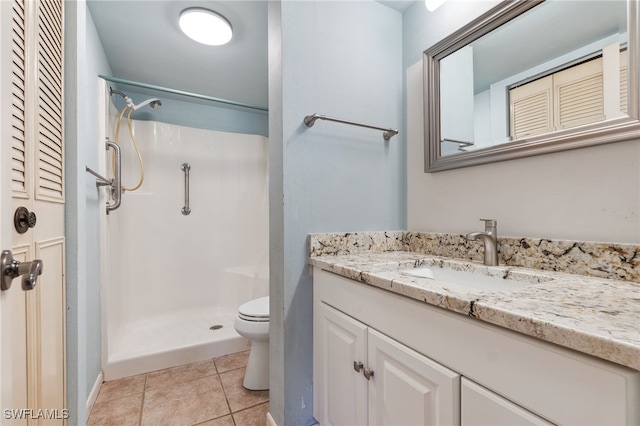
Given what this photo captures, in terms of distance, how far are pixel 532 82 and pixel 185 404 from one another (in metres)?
2.17

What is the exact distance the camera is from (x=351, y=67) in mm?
1356

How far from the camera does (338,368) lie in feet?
3.27

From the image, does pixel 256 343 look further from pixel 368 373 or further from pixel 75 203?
pixel 75 203

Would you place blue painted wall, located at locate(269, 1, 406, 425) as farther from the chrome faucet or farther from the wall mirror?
the chrome faucet

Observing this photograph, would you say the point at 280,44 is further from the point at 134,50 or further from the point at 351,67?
the point at 134,50

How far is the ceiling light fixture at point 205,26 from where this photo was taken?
152cm

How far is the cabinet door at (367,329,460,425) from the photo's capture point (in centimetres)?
63

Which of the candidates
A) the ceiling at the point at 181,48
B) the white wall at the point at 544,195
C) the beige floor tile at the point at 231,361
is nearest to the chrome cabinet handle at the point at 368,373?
the white wall at the point at 544,195

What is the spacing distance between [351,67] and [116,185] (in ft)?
5.80

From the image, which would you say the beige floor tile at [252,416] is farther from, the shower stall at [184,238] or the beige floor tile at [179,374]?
the shower stall at [184,238]

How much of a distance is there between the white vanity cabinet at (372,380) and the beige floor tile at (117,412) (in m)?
1.01

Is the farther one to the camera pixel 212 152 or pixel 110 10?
pixel 212 152

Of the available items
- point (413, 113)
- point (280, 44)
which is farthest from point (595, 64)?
point (280, 44)

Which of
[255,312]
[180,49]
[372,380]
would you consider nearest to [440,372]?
[372,380]
